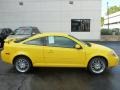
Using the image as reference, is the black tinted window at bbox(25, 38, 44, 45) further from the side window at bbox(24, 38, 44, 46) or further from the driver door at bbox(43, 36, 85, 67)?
the driver door at bbox(43, 36, 85, 67)

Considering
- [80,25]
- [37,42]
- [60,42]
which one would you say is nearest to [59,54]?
[60,42]

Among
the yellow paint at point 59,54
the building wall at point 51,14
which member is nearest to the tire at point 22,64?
the yellow paint at point 59,54

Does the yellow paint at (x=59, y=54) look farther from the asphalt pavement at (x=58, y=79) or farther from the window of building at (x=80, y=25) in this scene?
the window of building at (x=80, y=25)

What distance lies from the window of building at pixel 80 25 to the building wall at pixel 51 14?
0.37 metres

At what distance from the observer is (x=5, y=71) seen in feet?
34.1

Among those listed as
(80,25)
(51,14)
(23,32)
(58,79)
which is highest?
(51,14)

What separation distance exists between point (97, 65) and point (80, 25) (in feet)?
70.9

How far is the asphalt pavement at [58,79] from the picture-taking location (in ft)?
26.4

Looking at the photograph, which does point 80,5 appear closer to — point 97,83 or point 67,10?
point 67,10

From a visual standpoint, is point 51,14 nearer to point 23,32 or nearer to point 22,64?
point 23,32

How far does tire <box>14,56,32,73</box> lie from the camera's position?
398 inches

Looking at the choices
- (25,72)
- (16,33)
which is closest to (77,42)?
(25,72)

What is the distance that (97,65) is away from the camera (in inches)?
391

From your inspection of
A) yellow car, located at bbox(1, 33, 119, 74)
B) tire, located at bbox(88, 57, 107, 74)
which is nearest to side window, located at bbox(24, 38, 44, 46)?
yellow car, located at bbox(1, 33, 119, 74)
